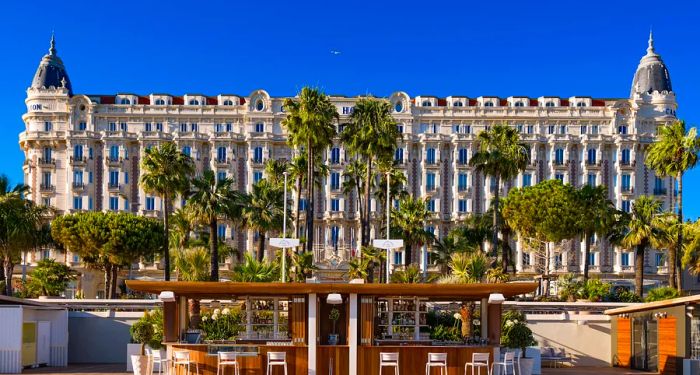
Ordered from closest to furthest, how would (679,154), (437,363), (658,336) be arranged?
(437,363) → (658,336) → (679,154)

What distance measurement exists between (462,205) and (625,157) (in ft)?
49.8

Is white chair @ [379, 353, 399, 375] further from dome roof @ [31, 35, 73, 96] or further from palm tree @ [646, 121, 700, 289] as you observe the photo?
dome roof @ [31, 35, 73, 96]

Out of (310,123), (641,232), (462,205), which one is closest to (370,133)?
(310,123)

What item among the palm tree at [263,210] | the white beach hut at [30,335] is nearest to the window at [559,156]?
the palm tree at [263,210]

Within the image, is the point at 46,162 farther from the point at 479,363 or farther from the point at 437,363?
the point at 479,363

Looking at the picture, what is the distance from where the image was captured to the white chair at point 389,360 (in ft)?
90.5

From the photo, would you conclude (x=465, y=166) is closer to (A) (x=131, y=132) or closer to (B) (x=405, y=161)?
(B) (x=405, y=161)

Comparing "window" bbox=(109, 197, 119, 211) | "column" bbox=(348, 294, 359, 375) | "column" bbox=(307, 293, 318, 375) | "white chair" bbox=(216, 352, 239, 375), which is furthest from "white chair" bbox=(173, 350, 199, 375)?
"window" bbox=(109, 197, 119, 211)

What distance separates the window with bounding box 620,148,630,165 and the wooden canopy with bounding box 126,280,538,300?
2404 inches

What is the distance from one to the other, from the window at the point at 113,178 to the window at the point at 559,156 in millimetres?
39474

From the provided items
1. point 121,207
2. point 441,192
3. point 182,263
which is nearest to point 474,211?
point 441,192

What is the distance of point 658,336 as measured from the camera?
1419 inches

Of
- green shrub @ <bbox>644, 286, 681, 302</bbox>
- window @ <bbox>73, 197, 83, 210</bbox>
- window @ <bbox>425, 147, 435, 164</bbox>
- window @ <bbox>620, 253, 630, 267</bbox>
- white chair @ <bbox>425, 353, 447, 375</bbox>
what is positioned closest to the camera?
white chair @ <bbox>425, 353, 447, 375</bbox>

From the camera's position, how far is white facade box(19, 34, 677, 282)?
85625 millimetres
